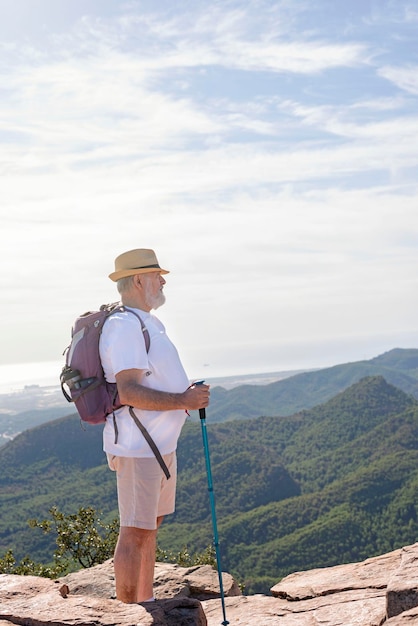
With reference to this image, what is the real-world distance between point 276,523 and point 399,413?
267ft

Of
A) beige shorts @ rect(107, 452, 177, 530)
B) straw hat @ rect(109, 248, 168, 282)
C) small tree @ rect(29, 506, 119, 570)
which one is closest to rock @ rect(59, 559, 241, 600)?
beige shorts @ rect(107, 452, 177, 530)

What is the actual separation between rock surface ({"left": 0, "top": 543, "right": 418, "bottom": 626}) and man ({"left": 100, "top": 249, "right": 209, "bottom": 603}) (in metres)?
0.34

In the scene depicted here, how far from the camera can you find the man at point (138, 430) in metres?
4.57

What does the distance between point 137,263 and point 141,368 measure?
2.58 feet

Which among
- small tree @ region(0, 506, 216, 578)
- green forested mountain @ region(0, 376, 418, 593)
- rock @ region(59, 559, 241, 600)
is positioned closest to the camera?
rock @ region(59, 559, 241, 600)

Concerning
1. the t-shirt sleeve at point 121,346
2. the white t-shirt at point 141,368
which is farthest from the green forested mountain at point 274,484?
the t-shirt sleeve at point 121,346

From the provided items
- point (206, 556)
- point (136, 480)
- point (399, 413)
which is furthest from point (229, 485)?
point (136, 480)

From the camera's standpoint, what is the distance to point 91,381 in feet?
15.4

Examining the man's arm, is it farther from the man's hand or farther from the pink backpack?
the pink backpack

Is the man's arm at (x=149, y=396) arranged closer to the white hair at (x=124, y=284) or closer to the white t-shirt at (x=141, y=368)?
the white t-shirt at (x=141, y=368)

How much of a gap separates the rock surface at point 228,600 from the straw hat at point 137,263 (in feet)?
6.91

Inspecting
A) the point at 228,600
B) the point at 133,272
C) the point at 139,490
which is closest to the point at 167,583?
the point at 228,600

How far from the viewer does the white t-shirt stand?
459cm

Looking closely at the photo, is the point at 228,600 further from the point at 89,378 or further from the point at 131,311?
the point at 131,311
